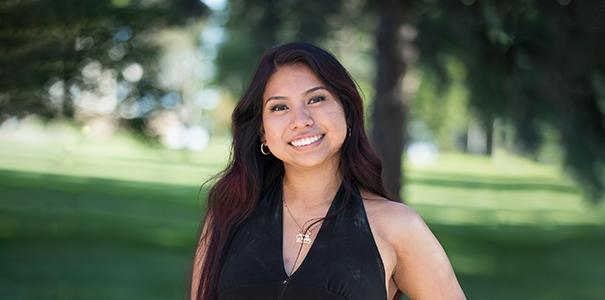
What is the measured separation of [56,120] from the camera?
30.8 feet

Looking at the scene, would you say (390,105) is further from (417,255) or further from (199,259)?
(417,255)

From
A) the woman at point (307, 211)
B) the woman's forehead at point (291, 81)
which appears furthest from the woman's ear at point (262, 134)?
the woman's forehead at point (291, 81)

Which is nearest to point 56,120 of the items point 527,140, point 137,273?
point 137,273

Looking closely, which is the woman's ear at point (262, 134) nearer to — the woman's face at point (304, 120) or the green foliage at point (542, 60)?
the woman's face at point (304, 120)

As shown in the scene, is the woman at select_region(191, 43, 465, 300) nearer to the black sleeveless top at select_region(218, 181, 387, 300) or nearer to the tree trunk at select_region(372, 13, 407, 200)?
the black sleeveless top at select_region(218, 181, 387, 300)

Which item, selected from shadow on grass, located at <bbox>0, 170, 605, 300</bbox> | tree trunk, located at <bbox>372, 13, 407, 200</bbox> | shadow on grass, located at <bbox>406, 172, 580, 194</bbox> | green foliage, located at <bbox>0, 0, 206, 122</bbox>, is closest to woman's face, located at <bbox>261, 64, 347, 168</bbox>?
shadow on grass, located at <bbox>0, 170, 605, 300</bbox>

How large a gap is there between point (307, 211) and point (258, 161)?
270mm

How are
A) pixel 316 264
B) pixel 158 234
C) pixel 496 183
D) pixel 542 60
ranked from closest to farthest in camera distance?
pixel 316 264, pixel 542 60, pixel 158 234, pixel 496 183

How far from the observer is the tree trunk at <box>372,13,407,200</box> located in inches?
387

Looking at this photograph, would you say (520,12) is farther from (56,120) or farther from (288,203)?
(288,203)

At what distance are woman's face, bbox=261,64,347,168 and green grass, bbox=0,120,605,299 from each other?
1.56 m

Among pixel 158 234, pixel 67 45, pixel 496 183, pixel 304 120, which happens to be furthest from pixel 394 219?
pixel 496 183

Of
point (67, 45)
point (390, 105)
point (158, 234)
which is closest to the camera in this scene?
point (67, 45)

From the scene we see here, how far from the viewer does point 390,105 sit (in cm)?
995
